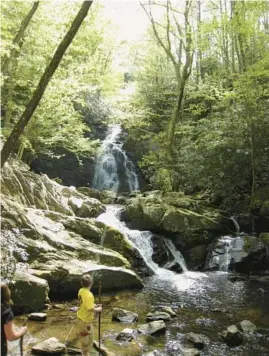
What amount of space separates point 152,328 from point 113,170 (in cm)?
1970

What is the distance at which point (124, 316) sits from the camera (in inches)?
350

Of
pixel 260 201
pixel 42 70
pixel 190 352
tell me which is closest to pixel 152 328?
Answer: pixel 190 352

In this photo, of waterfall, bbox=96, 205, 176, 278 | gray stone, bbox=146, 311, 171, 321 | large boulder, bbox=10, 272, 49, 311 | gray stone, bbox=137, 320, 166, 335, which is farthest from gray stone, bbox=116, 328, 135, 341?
waterfall, bbox=96, 205, 176, 278

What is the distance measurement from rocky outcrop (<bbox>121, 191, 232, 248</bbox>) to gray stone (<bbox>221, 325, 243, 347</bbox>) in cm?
791

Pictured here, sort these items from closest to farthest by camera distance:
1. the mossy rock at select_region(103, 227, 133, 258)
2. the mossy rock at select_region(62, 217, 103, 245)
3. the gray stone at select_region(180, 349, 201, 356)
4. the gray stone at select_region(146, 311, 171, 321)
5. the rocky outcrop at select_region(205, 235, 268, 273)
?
the gray stone at select_region(180, 349, 201, 356) < the gray stone at select_region(146, 311, 171, 321) < the mossy rock at select_region(62, 217, 103, 245) < the mossy rock at select_region(103, 227, 133, 258) < the rocky outcrop at select_region(205, 235, 268, 273)

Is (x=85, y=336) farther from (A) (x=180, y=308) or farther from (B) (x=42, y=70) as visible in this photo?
(B) (x=42, y=70)

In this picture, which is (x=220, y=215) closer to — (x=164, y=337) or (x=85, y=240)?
(x=85, y=240)

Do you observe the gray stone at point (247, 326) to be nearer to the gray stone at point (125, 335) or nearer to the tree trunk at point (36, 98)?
the gray stone at point (125, 335)

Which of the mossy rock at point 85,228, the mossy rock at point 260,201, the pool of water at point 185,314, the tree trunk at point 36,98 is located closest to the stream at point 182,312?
the pool of water at point 185,314

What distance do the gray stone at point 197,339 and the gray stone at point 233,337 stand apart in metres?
0.42

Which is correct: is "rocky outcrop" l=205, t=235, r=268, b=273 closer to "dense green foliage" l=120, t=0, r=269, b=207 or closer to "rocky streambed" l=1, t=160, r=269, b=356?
"rocky streambed" l=1, t=160, r=269, b=356

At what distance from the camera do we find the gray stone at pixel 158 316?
887 cm

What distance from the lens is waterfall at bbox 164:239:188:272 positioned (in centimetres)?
1490

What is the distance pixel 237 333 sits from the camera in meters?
→ 7.77
